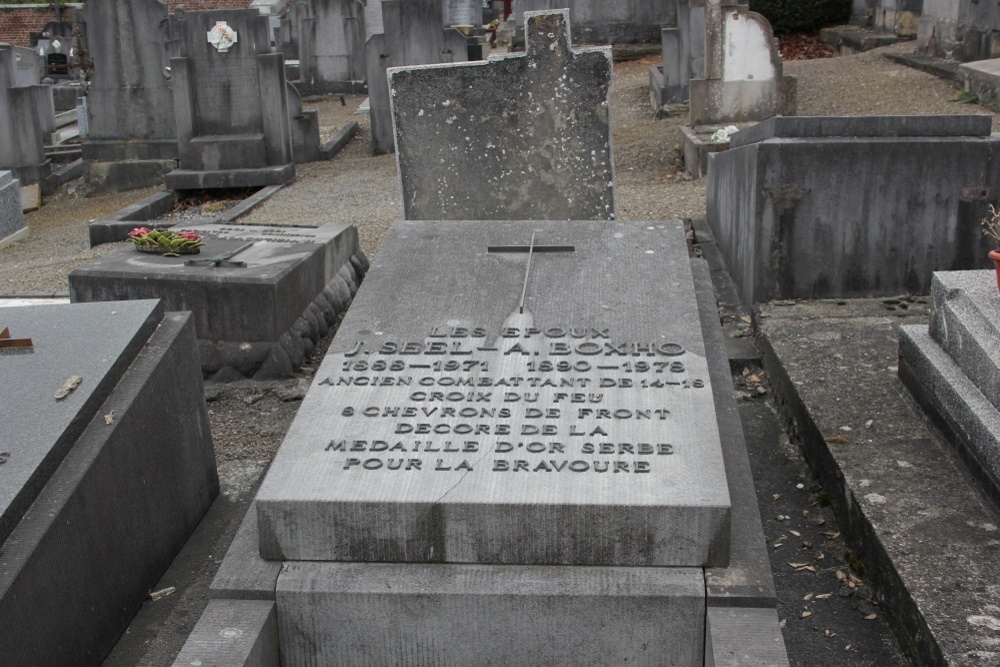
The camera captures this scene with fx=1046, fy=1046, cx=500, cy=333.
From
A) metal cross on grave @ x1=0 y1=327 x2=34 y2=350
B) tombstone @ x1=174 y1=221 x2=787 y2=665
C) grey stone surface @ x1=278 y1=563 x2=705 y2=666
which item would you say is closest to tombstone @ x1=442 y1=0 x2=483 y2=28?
metal cross on grave @ x1=0 y1=327 x2=34 y2=350

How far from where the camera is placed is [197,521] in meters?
3.74

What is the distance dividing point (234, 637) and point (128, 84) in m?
10.5

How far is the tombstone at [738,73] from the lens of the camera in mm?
9484

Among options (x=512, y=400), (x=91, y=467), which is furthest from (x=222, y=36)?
(x=512, y=400)

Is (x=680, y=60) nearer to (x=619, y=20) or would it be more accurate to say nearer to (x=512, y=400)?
(x=619, y=20)

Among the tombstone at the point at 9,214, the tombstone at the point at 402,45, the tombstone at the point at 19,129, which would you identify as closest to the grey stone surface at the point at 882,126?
the tombstone at the point at 402,45

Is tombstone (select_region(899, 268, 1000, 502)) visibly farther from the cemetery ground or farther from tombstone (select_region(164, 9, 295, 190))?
tombstone (select_region(164, 9, 295, 190))

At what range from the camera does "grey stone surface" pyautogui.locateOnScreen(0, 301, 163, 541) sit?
109 inches

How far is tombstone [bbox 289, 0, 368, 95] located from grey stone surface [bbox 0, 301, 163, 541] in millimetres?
14550

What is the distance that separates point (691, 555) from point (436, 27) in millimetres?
10413

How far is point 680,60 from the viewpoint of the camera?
12.2 m

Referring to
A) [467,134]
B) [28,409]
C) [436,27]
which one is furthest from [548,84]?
[436,27]

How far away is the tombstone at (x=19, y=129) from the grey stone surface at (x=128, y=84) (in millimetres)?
789

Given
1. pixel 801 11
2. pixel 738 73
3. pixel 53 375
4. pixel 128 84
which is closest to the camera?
pixel 53 375
